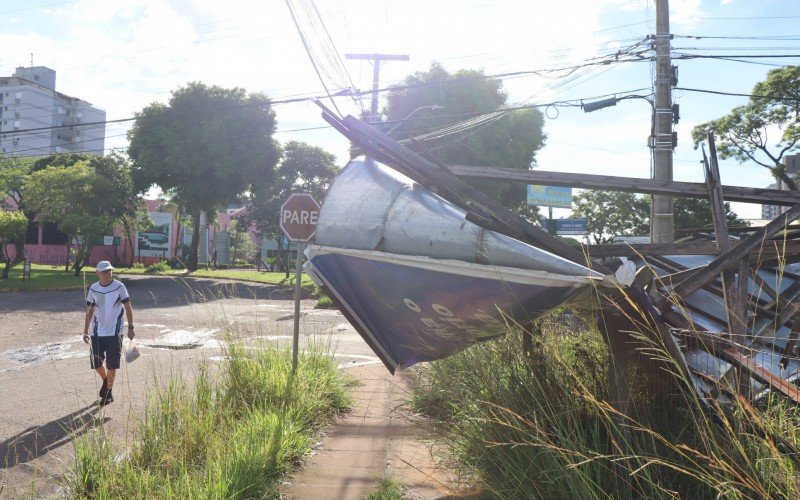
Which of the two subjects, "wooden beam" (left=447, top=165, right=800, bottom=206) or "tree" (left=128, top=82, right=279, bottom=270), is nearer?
"wooden beam" (left=447, top=165, right=800, bottom=206)

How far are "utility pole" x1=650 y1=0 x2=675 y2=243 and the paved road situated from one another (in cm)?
613

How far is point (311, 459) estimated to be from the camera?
5395mm

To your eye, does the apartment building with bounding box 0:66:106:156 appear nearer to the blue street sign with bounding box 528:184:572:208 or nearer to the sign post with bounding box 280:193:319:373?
the blue street sign with bounding box 528:184:572:208

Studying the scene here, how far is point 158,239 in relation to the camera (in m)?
57.9

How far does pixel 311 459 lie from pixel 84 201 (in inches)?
1237

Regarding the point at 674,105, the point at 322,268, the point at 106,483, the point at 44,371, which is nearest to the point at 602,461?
the point at 322,268

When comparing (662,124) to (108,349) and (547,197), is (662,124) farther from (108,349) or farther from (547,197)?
(547,197)

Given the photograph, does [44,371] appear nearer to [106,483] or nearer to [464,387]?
[106,483]

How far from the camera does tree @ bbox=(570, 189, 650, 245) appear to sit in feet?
154

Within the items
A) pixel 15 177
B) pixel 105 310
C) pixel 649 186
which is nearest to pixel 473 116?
pixel 105 310

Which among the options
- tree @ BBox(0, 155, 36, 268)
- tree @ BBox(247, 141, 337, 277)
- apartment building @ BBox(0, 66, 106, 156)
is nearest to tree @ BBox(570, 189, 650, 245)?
tree @ BBox(247, 141, 337, 277)

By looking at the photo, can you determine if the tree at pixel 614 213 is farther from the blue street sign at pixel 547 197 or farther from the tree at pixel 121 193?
the tree at pixel 121 193

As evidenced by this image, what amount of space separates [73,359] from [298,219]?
5.29 meters

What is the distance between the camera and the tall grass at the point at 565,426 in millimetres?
3002
